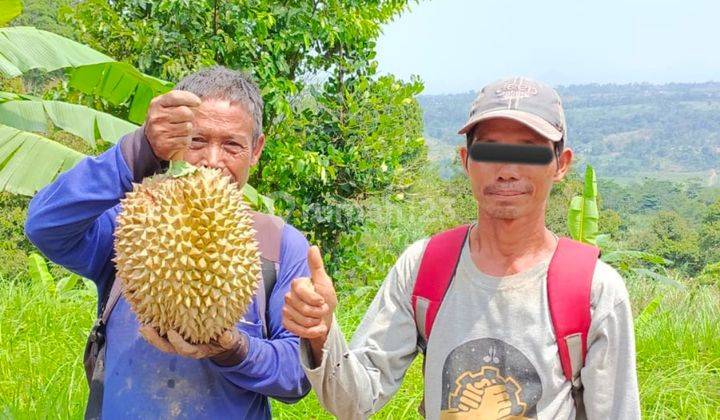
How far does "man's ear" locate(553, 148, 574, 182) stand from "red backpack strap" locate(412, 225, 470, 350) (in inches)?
11.7

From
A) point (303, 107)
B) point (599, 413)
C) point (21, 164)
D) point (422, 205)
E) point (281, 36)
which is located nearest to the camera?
point (599, 413)

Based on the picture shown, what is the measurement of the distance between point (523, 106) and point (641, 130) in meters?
132

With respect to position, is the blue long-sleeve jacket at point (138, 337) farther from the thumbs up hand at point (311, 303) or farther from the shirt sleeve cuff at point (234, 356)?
the thumbs up hand at point (311, 303)

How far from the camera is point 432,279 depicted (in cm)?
190

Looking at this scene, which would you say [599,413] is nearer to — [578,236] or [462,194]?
[578,236]

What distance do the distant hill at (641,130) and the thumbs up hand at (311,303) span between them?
83.3 meters

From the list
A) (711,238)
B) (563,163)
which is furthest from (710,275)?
(711,238)

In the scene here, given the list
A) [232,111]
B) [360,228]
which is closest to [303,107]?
[360,228]

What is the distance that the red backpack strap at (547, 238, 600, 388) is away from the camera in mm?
1751

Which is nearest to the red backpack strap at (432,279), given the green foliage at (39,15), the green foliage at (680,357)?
the green foliage at (680,357)

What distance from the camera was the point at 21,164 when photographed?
161 inches

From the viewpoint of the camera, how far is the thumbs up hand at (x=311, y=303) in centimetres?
157

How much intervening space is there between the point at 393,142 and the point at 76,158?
3.32 meters

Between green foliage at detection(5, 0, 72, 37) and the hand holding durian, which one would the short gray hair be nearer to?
the hand holding durian
